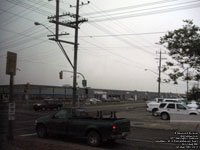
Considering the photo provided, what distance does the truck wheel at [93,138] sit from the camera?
9.79m

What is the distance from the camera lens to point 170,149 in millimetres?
9508

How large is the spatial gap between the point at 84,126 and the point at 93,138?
71 cm

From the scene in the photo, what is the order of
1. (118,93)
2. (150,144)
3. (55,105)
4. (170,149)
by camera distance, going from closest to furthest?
(170,149)
(150,144)
(55,105)
(118,93)

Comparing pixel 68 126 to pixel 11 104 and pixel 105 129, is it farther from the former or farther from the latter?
pixel 11 104

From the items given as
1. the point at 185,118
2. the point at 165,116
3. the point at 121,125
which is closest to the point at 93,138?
the point at 121,125

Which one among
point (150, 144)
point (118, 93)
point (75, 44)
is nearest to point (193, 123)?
point (150, 144)

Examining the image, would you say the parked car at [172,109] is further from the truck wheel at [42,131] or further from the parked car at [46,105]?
the parked car at [46,105]

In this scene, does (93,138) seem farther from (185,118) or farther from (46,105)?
(46,105)

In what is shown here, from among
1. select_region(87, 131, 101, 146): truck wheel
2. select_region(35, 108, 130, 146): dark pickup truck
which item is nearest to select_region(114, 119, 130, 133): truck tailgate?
select_region(35, 108, 130, 146): dark pickup truck

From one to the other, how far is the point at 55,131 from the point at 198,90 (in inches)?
414

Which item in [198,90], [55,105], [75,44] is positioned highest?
[75,44]

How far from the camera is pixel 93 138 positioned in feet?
32.7

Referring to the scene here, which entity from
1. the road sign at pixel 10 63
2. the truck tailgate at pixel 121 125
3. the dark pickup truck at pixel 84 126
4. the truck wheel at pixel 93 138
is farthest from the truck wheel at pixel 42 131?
the truck tailgate at pixel 121 125

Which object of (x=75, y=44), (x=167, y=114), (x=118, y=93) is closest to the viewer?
(x=167, y=114)
